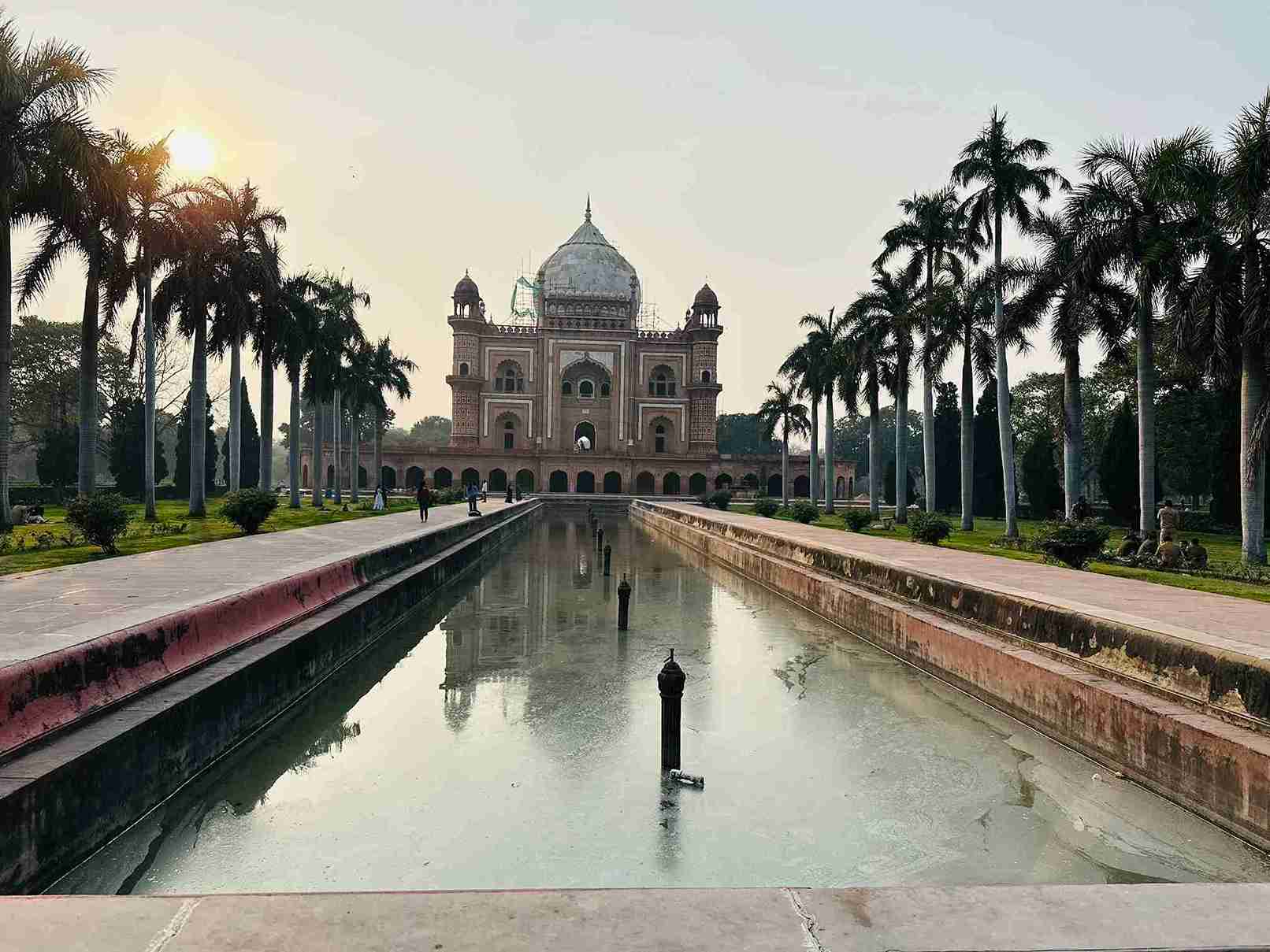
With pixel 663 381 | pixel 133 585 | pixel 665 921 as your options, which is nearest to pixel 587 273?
pixel 663 381

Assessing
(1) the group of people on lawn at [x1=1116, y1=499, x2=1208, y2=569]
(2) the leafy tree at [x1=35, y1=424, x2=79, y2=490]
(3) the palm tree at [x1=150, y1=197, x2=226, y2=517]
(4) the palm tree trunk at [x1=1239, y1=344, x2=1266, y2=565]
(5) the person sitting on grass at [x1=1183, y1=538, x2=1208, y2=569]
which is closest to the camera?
(5) the person sitting on grass at [x1=1183, y1=538, x2=1208, y2=569]

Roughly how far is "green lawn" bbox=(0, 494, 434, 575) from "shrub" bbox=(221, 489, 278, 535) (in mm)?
258

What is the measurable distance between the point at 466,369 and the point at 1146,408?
56202mm

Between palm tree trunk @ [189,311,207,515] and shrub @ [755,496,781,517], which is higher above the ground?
palm tree trunk @ [189,311,207,515]

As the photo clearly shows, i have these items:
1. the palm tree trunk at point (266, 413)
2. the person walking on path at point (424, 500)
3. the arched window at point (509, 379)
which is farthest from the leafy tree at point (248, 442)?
the person walking on path at point (424, 500)

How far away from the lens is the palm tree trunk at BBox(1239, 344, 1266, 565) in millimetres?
16000

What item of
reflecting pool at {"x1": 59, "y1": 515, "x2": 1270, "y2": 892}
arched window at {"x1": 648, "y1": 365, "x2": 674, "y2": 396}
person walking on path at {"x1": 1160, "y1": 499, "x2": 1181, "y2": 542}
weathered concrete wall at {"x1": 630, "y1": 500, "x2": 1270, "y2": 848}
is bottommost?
reflecting pool at {"x1": 59, "y1": 515, "x2": 1270, "y2": 892}

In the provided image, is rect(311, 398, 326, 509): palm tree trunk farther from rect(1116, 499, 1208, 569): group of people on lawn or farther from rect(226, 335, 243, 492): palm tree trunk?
rect(1116, 499, 1208, 569): group of people on lawn

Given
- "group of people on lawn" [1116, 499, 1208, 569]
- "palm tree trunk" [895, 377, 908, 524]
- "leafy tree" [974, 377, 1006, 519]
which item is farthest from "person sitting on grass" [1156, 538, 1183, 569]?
"leafy tree" [974, 377, 1006, 519]

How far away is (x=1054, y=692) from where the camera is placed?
652 cm

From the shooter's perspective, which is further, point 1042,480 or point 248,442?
point 248,442

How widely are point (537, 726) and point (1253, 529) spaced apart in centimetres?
1481

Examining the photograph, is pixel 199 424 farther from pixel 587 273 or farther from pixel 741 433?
pixel 741 433

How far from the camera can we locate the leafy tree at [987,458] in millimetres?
41906
